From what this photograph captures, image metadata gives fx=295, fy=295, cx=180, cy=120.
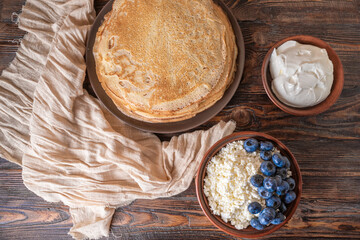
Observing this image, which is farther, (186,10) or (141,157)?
(141,157)

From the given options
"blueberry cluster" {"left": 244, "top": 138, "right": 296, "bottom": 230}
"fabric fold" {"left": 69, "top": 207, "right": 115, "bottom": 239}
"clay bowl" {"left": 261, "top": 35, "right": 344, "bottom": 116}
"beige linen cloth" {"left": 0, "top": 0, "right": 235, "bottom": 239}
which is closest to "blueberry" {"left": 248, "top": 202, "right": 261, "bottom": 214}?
"blueberry cluster" {"left": 244, "top": 138, "right": 296, "bottom": 230}

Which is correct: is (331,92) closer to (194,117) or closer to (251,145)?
(251,145)

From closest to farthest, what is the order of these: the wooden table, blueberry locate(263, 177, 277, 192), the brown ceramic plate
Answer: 1. blueberry locate(263, 177, 277, 192)
2. the brown ceramic plate
3. the wooden table

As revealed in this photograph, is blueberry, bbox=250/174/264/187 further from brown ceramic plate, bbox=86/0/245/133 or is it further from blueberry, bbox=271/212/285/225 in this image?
brown ceramic plate, bbox=86/0/245/133

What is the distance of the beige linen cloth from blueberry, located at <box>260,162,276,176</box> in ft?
1.04

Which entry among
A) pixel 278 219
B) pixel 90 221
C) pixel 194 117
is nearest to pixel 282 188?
pixel 278 219

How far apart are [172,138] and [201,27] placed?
23.4 inches

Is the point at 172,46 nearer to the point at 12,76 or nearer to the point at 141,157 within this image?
the point at 141,157

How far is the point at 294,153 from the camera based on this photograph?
5.28 feet

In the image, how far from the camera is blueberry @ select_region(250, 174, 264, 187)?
1.29 metres

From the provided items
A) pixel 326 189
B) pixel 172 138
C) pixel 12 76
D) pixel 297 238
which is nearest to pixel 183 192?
pixel 172 138

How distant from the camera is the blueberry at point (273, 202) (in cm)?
130

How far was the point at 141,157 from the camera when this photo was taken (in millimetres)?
1558

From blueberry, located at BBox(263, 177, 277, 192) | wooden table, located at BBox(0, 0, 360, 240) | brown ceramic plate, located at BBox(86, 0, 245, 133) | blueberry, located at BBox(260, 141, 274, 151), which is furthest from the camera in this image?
wooden table, located at BBox(0, 0, 360, 240)
